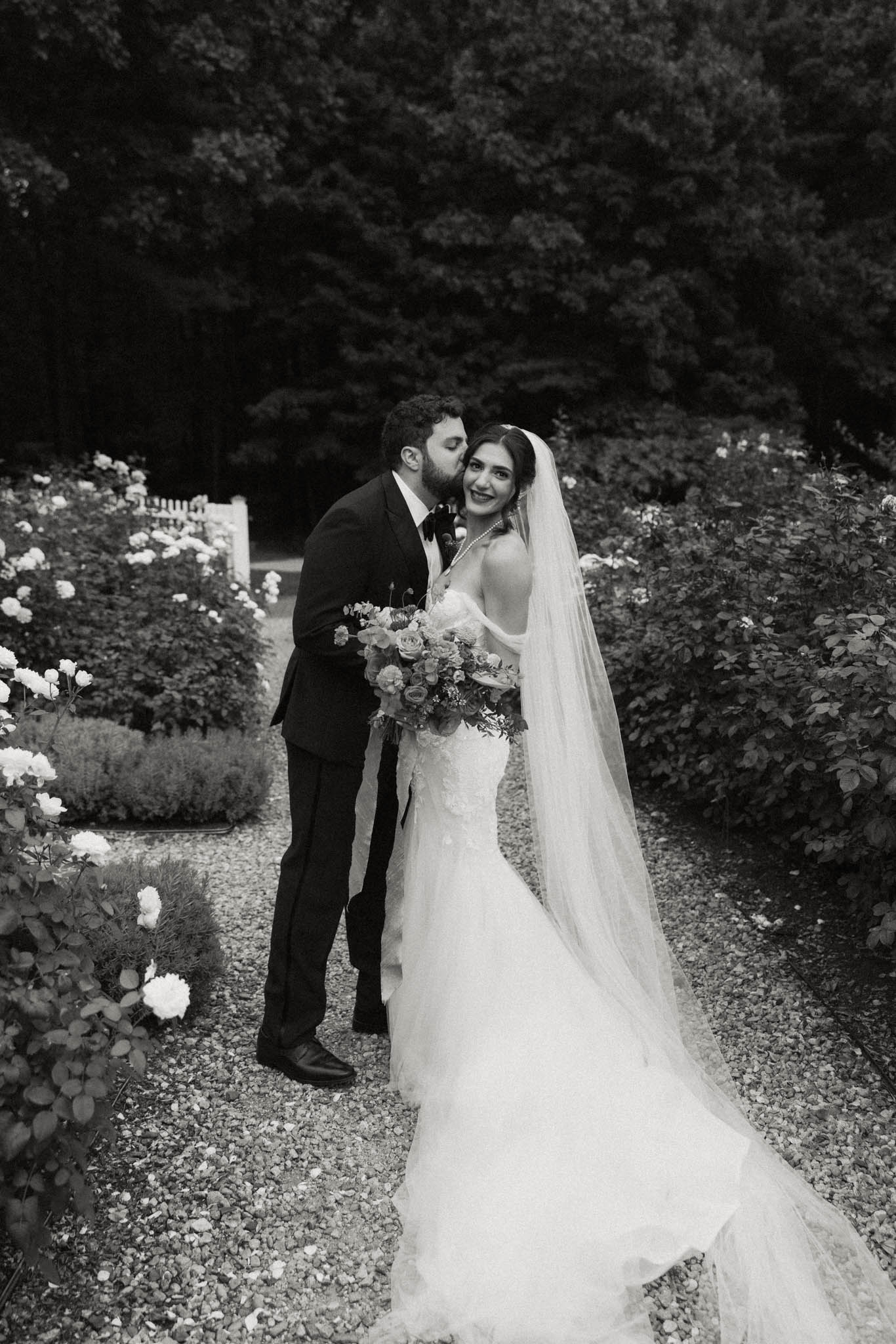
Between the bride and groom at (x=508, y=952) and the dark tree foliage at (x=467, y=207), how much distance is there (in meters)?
13.3

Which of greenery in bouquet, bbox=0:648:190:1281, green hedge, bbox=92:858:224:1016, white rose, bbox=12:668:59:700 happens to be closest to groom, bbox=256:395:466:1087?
green hedge, bbox=92:858:224:1016

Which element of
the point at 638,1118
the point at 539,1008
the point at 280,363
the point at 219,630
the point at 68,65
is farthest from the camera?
the point at 280,363

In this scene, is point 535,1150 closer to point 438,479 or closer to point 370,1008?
point 370,1008

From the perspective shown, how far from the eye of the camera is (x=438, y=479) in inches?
134

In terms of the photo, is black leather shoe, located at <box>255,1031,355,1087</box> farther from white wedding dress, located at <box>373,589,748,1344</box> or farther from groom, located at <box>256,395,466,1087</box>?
white wedding dress, located at <box>373,589,748,1344</box>

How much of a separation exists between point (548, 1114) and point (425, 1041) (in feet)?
1.79

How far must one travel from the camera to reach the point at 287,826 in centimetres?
566

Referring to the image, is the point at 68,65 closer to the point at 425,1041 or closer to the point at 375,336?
the point at 375,336

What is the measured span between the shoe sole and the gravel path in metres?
0.03

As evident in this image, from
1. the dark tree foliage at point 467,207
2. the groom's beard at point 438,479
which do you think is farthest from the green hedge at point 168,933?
the dark tree foliage at point 467,207

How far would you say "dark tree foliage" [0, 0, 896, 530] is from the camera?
16.2 metres

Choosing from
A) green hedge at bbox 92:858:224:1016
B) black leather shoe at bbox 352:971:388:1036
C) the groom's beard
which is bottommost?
black leather shoe at bbox 352:971:388:1036

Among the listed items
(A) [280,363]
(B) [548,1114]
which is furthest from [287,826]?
(A) [280,363]

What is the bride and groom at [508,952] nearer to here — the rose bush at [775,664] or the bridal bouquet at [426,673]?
the bridal bouquet at [426,673]
